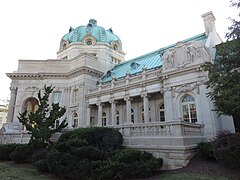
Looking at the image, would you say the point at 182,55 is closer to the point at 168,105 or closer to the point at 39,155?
the point at 168,105

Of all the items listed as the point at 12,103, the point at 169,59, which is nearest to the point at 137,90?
the point at 169,59

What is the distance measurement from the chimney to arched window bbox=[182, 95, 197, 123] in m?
9.38

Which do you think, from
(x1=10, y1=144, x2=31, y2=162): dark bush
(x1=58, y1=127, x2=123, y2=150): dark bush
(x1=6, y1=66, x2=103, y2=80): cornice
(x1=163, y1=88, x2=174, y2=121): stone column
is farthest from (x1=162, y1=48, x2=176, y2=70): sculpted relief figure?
(x1=10, y1=144, x2=31, y2=162): dark bush

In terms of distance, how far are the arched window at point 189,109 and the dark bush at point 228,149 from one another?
8.63 m

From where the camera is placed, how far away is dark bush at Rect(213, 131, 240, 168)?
27.6 feet

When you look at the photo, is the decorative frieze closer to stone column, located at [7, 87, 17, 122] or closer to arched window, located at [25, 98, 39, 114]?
arched window, located at [25, 98, 39, 114]

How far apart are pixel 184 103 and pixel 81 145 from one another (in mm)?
12219

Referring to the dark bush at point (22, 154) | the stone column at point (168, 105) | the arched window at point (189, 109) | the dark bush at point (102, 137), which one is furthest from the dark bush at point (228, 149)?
the dark bush at point (22, 154)

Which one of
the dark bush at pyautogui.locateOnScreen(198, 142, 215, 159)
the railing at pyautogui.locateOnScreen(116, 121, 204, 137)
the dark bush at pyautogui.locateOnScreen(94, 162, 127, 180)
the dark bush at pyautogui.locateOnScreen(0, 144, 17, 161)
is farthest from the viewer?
the dark bush at pyautogui.locateOnScreen(0, 144, 17, 161)

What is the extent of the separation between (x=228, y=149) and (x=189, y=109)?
32.7 ft

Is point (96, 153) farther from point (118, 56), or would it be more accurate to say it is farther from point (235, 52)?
point (118, 56)

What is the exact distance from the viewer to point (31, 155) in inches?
539

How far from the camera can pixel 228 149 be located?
859 centimetres

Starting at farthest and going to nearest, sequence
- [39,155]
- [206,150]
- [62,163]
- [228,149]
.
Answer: [39,155] < [206,150] < [62,163] < [228,149]
